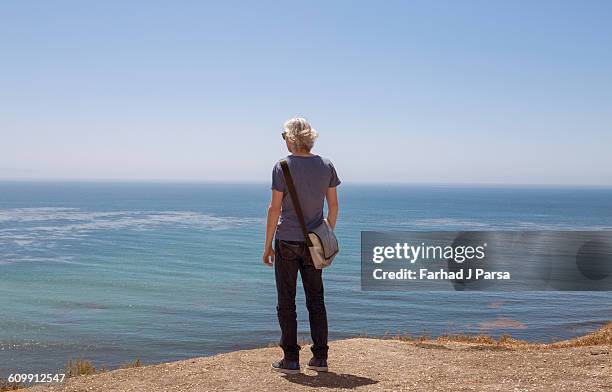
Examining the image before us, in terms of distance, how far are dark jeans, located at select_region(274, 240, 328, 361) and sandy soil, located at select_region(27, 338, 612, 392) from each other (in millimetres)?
374

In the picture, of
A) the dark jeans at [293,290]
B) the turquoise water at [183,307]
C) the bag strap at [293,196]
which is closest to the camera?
the bag strap at [293,196]

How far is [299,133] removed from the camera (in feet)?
21.2

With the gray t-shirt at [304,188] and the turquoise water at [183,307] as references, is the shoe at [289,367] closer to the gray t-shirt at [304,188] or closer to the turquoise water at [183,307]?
the gray t-shirt at [304,188]

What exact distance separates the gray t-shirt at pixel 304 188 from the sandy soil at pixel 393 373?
155 cm

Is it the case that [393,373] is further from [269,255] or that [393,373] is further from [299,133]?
[299,133]

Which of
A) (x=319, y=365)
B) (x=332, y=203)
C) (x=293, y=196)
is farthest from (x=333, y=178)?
(x=319, y=365)

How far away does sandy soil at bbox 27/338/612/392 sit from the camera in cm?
629

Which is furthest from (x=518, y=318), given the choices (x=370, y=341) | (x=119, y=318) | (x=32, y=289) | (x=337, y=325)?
(x=32, y=289)

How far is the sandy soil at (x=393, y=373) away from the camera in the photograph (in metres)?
6.29

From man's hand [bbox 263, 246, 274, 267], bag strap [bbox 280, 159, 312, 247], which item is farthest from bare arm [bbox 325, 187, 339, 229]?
man's hand [bbox 263, 246, 274, 267]

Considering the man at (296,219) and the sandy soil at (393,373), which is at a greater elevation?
the man at (296,219)

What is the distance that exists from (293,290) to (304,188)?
1.07 meters

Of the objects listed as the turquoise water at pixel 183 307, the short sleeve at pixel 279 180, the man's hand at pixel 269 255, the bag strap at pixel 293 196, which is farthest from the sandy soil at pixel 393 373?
the turquoise water at pixel 183 307

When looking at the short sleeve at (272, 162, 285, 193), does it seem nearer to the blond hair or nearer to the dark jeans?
the blond hair
